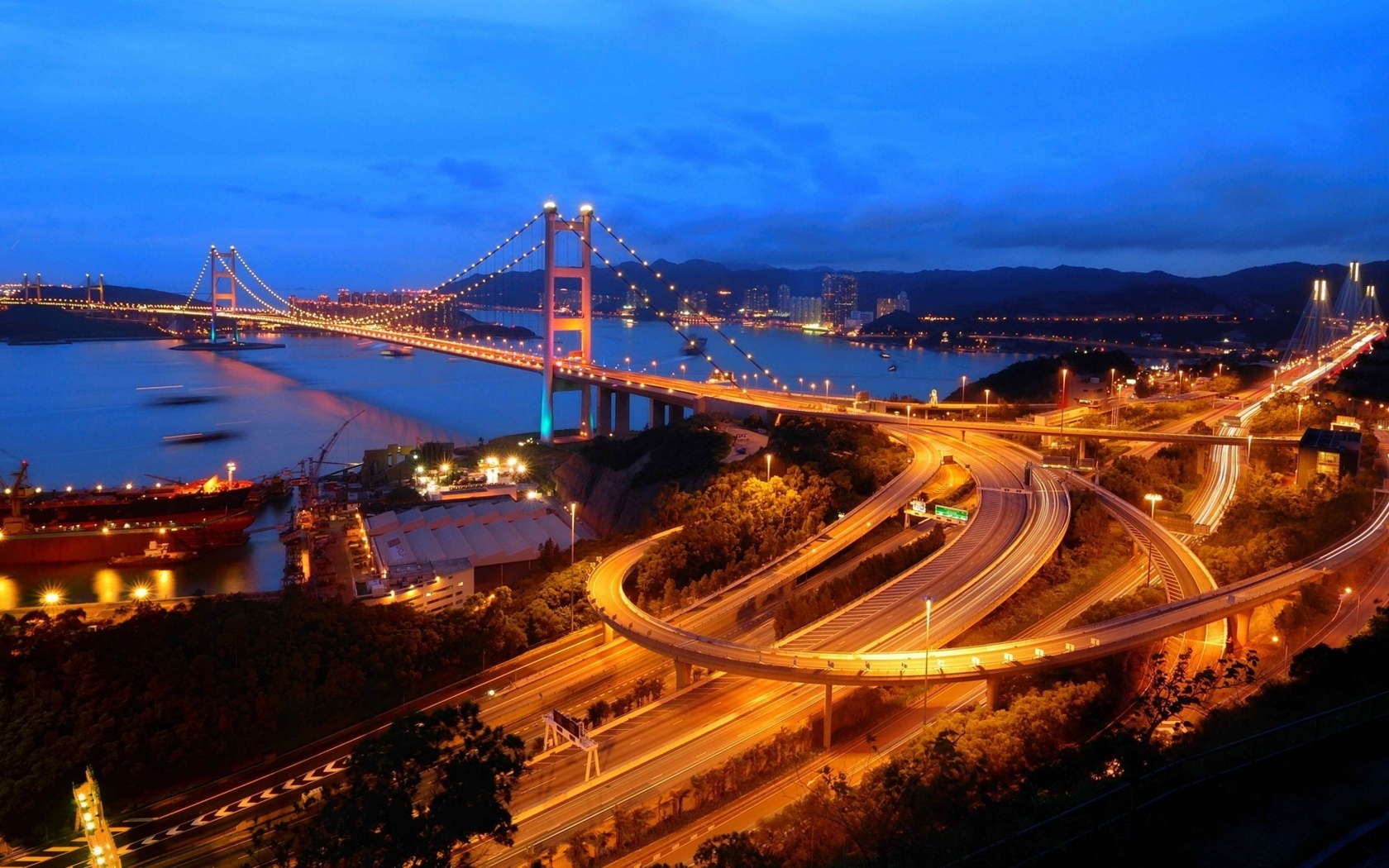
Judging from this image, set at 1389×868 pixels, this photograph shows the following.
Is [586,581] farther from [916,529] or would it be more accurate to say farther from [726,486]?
[916,529]

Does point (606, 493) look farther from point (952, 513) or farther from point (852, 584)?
point (852, 584)

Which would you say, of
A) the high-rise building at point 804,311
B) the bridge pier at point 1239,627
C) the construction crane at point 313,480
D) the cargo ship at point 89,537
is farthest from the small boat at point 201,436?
the high-rise building at point 804,311

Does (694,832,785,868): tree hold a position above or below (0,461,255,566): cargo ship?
above

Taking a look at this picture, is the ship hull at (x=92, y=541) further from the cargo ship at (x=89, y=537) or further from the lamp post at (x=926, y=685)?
the lamp post at (x=926, y=685)

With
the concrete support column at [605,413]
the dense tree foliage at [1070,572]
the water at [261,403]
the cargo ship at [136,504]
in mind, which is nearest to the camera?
the dense tree foliage at [1070,572]

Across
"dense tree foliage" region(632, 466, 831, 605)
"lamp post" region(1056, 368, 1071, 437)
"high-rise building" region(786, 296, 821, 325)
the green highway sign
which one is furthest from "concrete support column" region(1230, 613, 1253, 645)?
"high-rise building" region(786, 296, 821, 325)

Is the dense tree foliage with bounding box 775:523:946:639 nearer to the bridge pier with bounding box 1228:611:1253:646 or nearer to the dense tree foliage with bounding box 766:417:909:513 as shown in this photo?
the dense tree foliage with bounding box 766:417:909:513
